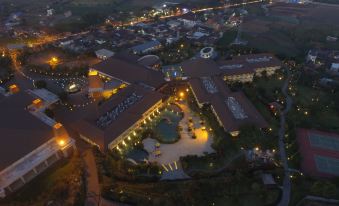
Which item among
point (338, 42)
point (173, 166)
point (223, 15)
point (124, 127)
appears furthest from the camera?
Result: point (223, 15)

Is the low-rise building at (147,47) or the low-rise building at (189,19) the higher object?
the low-rise building at (189,19)

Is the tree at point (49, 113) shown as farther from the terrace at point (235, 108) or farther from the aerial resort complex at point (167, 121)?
the terrace at point (235, 108)

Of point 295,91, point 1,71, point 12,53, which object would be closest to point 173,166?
Result: point 295,91

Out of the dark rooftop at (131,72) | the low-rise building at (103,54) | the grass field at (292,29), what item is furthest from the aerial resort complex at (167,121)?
the grass field at (292,29)

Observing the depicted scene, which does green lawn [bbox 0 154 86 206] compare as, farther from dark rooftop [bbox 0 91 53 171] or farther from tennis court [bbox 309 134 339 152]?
tennis court [bbox 309 134 339 152]

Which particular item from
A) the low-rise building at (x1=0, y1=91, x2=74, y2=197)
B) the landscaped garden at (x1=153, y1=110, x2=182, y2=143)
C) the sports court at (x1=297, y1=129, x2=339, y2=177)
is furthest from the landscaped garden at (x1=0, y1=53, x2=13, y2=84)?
the sports court at (x1=297, y1=129, x2=339, y2=177)

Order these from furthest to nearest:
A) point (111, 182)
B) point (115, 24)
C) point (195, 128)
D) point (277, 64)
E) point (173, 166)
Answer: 1. point (115, 24)
2. point (277, 64)
3. point (195, 128)
4. point (173, 166)
5. point (111, 182)

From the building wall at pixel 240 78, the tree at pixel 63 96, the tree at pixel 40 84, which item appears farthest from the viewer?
the building wall at pixel 240 78

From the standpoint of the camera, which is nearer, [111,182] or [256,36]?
[111,182]

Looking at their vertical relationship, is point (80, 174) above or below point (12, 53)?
below

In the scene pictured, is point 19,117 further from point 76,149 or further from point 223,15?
point 223,15

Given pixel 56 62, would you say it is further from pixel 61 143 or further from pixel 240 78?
pixel 240 78
